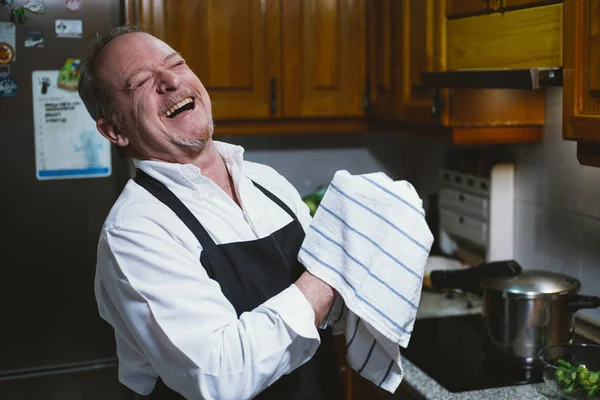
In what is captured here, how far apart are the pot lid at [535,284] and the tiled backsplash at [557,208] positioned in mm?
216

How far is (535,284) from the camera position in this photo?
1854mm

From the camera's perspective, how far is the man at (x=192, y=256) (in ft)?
3.70

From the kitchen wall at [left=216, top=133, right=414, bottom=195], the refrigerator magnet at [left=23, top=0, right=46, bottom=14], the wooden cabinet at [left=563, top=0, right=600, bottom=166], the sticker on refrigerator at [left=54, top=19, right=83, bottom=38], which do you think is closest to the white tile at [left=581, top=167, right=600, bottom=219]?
the wooden cabinet at [left=563, top=0, right=600, bottom=166]

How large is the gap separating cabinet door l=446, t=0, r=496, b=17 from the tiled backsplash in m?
0.32

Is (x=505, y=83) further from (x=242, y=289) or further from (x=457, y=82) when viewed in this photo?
(x=242, y=289)

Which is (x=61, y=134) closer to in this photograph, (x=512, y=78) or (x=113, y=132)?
(x=113, y=132)

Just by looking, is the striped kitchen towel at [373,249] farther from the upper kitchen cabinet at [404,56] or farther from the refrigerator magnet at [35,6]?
the refrigerator magnet at [35,6]

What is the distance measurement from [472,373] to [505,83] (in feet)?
2.30

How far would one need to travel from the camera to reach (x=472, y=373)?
1845 millimetres

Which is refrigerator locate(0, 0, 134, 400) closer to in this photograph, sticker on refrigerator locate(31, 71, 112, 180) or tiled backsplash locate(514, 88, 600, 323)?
sticker on refrigerator locate(31, 71, 112, 180)

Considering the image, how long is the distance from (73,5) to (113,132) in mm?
1194

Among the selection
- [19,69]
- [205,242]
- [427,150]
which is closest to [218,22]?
[19,69]

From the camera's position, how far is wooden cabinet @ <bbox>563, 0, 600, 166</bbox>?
1.47 m

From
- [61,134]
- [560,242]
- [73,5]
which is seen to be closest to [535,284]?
[560,242]
